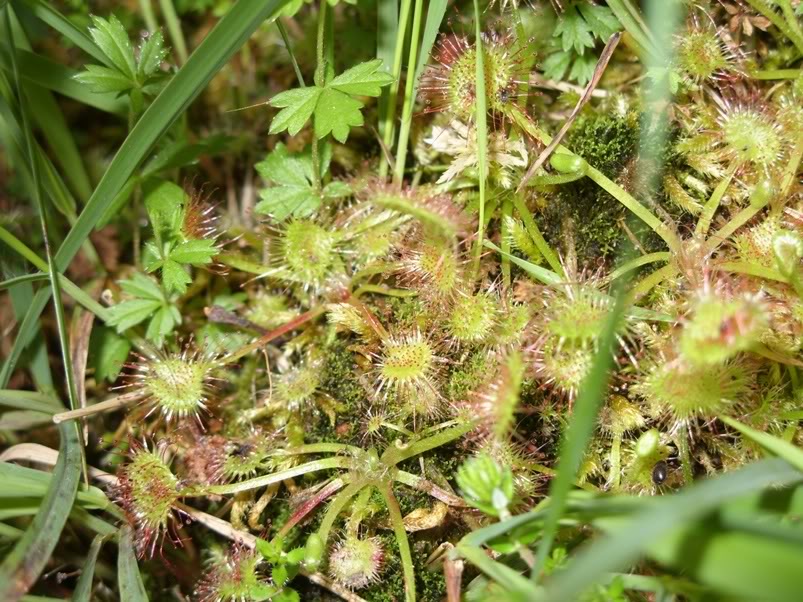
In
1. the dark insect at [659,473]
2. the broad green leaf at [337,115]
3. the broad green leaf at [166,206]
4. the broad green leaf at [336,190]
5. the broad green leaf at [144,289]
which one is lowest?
the dark insect at [659,473]

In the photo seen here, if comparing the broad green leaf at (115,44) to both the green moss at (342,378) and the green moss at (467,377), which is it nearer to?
the green moss at (342,378)

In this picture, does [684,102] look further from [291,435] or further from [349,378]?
[291,435]

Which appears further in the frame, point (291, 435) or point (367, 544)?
point (291, 435)

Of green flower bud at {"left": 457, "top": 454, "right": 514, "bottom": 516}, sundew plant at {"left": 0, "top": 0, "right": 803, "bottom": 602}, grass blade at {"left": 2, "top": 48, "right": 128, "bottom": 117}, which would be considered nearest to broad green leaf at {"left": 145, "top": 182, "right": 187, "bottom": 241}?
sundew plant at {"left": 0, "top": 0, "right": 803, "bottom": 602}

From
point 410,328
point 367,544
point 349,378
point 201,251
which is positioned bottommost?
point 367,544

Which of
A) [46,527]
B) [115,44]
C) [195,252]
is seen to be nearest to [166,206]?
[195,252]

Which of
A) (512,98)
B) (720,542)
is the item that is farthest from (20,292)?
(720,542)

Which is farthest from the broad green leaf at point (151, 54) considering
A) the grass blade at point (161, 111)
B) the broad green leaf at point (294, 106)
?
the broad green leaf at point (294, 106)
